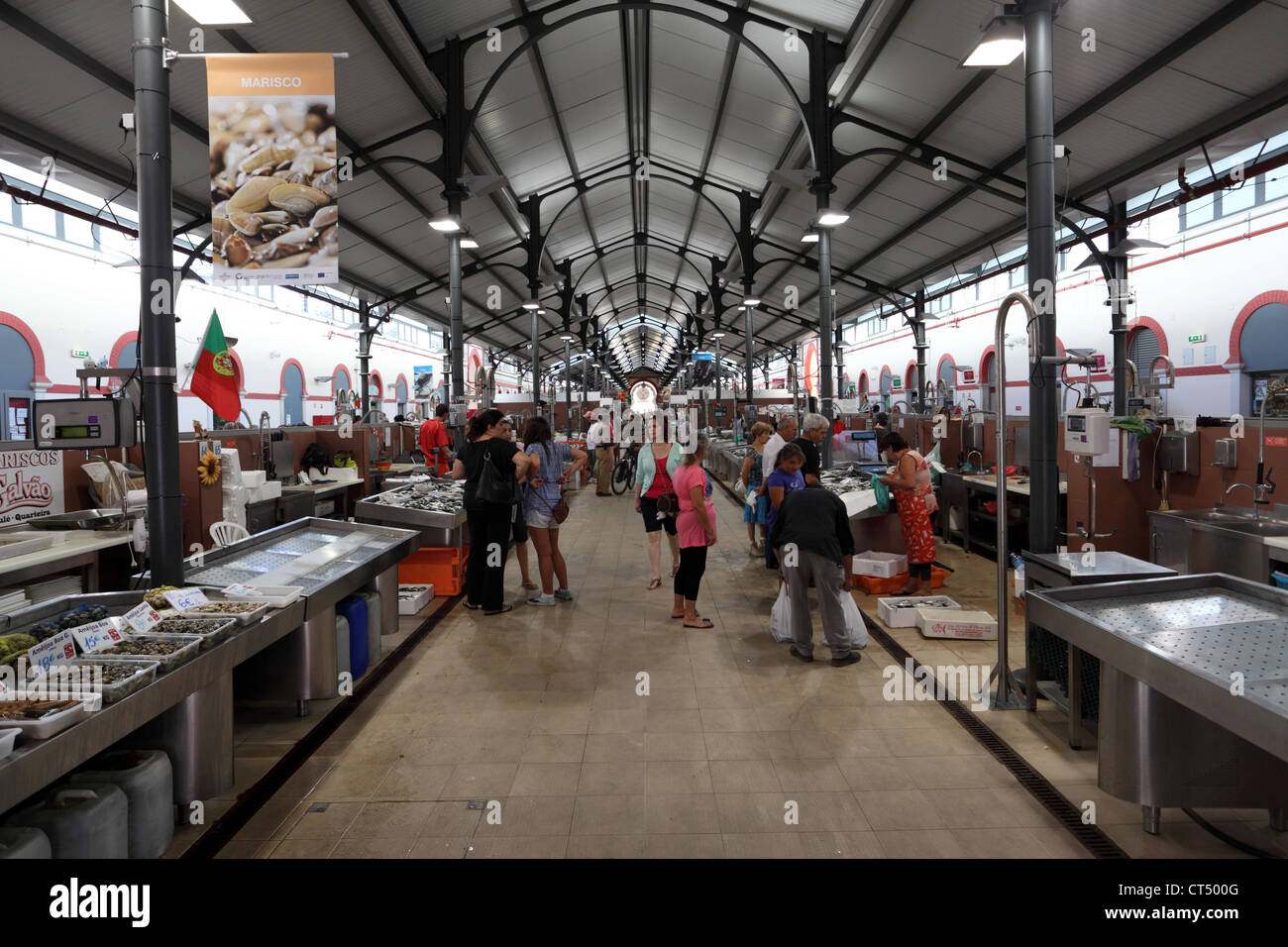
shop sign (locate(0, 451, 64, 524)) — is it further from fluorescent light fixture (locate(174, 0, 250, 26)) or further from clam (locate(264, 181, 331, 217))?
fluorescent light fixture (locate(174, 0, 250, 26))

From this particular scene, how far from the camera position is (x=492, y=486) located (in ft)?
19.2

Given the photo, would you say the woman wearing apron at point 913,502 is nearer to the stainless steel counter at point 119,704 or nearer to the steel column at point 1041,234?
the steel column at point 1041,234

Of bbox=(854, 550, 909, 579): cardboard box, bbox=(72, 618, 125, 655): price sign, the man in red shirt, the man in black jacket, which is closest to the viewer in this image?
bbox=(72, 618, 125, 655): price sign

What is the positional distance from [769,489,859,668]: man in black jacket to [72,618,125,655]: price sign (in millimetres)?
3439

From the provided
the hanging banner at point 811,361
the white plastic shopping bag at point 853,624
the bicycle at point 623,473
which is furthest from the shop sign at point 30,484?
the hanging banner at point 811,361

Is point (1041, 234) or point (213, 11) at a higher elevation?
point (213, 11)

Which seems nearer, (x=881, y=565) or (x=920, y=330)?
(x=881, y=565)

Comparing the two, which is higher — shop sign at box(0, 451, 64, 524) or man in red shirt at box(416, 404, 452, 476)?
man in red shirt at box(416, 404, 452, 476)

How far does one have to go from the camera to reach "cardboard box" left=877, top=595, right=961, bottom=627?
18.6 ft

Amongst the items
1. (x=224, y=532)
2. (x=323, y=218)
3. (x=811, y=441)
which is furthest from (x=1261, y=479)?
(x=224, y=532)

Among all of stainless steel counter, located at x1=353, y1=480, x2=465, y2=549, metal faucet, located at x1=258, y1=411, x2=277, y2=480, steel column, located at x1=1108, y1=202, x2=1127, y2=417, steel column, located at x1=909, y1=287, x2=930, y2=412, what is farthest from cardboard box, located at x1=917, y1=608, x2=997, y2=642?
steel column, located at x1=909, y1=287, x2=930, y2=412

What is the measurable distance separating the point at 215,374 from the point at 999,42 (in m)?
4.72

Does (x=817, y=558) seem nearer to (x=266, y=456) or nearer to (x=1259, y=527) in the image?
(x=1259, y=527)
